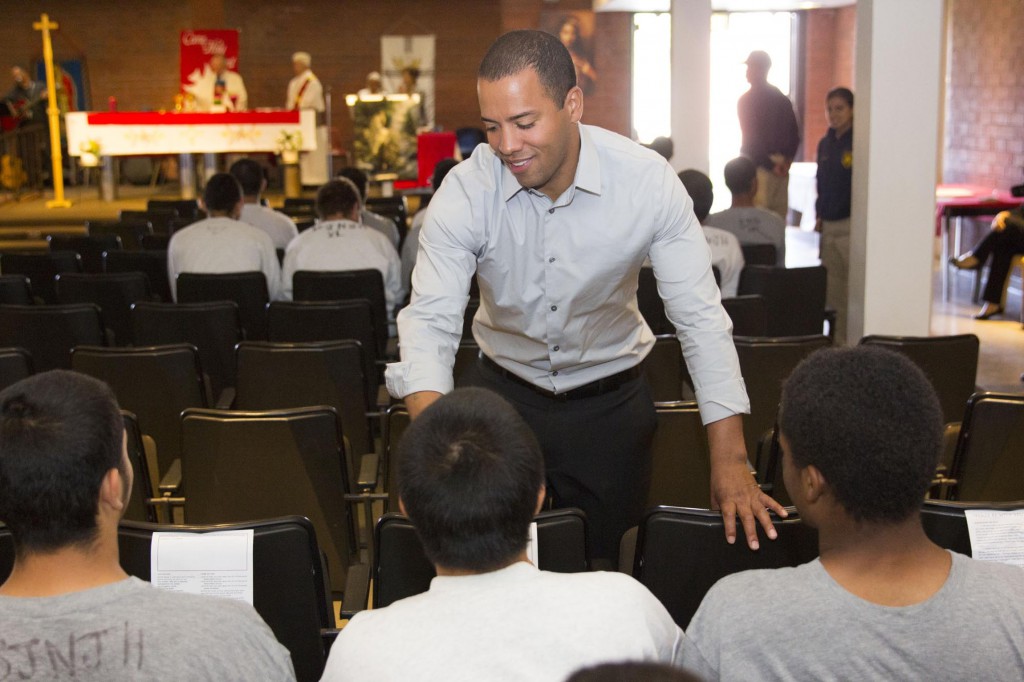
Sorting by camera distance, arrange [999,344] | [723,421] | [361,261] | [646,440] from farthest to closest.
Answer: [999,344]
[361,261]
[646,440]
[723,421]

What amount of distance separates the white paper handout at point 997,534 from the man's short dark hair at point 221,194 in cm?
481

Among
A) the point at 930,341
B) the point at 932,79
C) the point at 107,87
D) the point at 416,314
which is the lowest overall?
the point at 930,341

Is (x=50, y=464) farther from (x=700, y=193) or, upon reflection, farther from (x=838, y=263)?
(x=838, y=263)

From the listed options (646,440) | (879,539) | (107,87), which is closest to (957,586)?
(879,539)

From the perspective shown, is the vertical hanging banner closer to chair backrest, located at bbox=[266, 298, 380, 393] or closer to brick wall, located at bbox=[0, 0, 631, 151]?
brick wall, located at bbox=[0, 0, 631, 151]

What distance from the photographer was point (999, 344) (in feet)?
23.6

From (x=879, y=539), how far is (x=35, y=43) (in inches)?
689

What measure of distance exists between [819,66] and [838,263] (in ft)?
31.6

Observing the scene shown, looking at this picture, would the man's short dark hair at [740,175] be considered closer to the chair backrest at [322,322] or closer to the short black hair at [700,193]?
the short black hair at [700,193]

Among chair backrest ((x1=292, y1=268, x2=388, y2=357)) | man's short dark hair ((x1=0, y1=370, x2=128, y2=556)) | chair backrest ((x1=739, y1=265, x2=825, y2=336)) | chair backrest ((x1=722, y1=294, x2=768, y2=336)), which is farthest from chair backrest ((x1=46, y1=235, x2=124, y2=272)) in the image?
man's short dark hair ((x1=0, y1=370, x2=128, y2=556))

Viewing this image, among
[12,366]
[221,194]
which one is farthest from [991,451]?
[221,194]

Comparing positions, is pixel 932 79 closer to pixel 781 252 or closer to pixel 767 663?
pixel 781 252

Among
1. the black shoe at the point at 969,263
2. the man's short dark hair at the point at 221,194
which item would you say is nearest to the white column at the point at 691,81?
the black shoe at the point at 969,263

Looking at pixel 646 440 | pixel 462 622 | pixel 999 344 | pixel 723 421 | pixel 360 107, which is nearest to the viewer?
pixel 462 622
